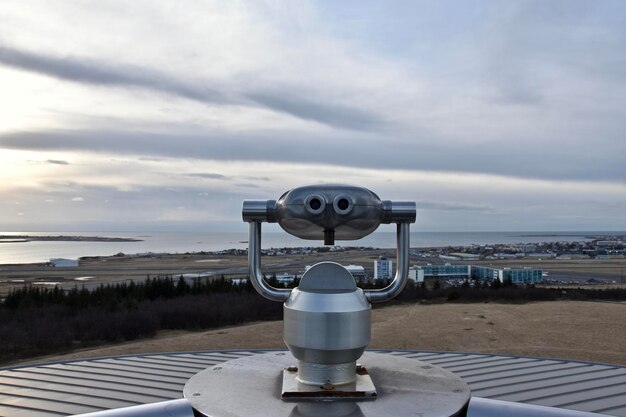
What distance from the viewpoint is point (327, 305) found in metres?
1.81

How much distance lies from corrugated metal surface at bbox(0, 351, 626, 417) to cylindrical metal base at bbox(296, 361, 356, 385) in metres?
1.23

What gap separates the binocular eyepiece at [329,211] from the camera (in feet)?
6.15

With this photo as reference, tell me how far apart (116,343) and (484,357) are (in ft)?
42.1

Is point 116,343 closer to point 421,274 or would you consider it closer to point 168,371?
point 168,371

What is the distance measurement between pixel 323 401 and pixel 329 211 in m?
0.64

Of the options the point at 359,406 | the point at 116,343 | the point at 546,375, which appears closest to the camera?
the point at 359,406

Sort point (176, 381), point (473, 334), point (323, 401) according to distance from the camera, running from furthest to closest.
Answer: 1. point (473, 334)
2. point (176, 381)
3. point (323, 401)

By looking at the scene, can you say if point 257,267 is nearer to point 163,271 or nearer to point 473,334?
point 473,334

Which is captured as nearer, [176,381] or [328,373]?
[328,373]

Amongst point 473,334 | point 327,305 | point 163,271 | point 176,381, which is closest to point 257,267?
point 327,305

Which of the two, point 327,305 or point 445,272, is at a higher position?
point 327,305

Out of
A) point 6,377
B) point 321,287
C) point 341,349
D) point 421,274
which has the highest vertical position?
point 321,287

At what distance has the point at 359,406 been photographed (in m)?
1.72

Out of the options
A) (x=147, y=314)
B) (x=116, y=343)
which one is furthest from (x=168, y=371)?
(x=147, y=314)
